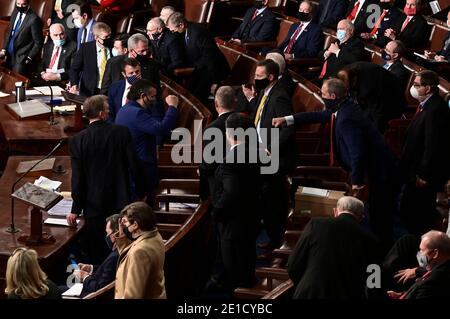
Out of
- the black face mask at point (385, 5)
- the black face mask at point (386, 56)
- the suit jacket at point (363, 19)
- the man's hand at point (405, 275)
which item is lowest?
the man's hand at point (405, 275)

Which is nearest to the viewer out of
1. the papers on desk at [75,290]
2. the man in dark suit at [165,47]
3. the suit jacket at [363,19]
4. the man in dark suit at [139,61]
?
the papers on desk at [75,290]

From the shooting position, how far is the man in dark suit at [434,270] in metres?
4.27

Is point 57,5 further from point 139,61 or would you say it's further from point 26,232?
point 26,232

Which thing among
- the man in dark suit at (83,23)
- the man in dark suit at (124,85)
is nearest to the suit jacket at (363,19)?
the man in dark suit at (83,23)

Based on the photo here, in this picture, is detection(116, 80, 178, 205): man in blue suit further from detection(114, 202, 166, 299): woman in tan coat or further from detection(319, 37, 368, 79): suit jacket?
detection(319, 37, 368, 79): suit jacket

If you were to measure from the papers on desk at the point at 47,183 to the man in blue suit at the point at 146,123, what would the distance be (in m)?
0.53

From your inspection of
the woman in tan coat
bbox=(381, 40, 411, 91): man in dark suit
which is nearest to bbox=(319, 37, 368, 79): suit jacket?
bbox=(381, 40, 411, 91): man in dark suit

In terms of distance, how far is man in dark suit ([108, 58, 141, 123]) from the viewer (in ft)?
20.7

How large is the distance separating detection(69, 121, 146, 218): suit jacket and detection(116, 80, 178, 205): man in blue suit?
25cm

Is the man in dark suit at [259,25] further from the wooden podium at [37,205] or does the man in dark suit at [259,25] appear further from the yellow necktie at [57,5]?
the wooden podium at [37,205]

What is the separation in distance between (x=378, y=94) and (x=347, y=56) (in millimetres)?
844

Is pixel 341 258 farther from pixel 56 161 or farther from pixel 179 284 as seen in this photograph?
pixel 56 161

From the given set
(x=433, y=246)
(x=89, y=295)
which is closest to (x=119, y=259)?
(x=89, y=295)

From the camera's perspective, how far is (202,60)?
8.26 meters
